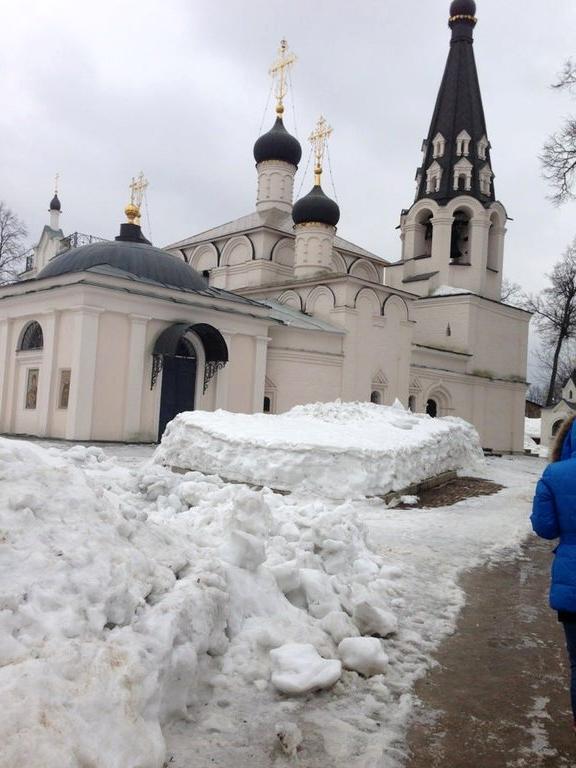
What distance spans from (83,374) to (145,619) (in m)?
13.5

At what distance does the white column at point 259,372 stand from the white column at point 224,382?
96 cm

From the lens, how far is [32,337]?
17422 mm

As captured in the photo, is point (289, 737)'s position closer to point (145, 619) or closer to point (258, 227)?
point (145, 619)

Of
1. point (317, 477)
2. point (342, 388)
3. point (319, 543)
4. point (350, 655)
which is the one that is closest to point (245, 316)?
point (342, 388)

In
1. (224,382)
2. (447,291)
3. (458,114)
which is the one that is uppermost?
(458,114)

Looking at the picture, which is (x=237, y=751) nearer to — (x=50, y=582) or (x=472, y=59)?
(x=50, y=582)

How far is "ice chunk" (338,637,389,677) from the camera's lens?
330 cm

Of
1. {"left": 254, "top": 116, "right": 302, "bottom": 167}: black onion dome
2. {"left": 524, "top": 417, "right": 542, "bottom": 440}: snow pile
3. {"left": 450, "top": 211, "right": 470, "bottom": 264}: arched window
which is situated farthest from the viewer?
{"left": 524, "top": 417, "right": 542, "bottom": 440}: snow pile

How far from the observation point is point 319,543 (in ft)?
15.3

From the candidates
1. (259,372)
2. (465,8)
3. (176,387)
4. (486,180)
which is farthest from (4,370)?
(465,8)

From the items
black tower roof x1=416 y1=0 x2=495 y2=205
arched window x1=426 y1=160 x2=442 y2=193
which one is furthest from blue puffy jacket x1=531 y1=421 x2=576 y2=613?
arched window x1=426 y1=160 x2=442 y2=193

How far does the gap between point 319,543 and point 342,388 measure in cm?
1704

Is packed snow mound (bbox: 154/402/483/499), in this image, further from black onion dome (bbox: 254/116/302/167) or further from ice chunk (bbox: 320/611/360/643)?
black onion dome (bbox: 254/116/302/167)

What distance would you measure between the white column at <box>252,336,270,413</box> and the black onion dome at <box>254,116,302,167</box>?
36.2 feet
